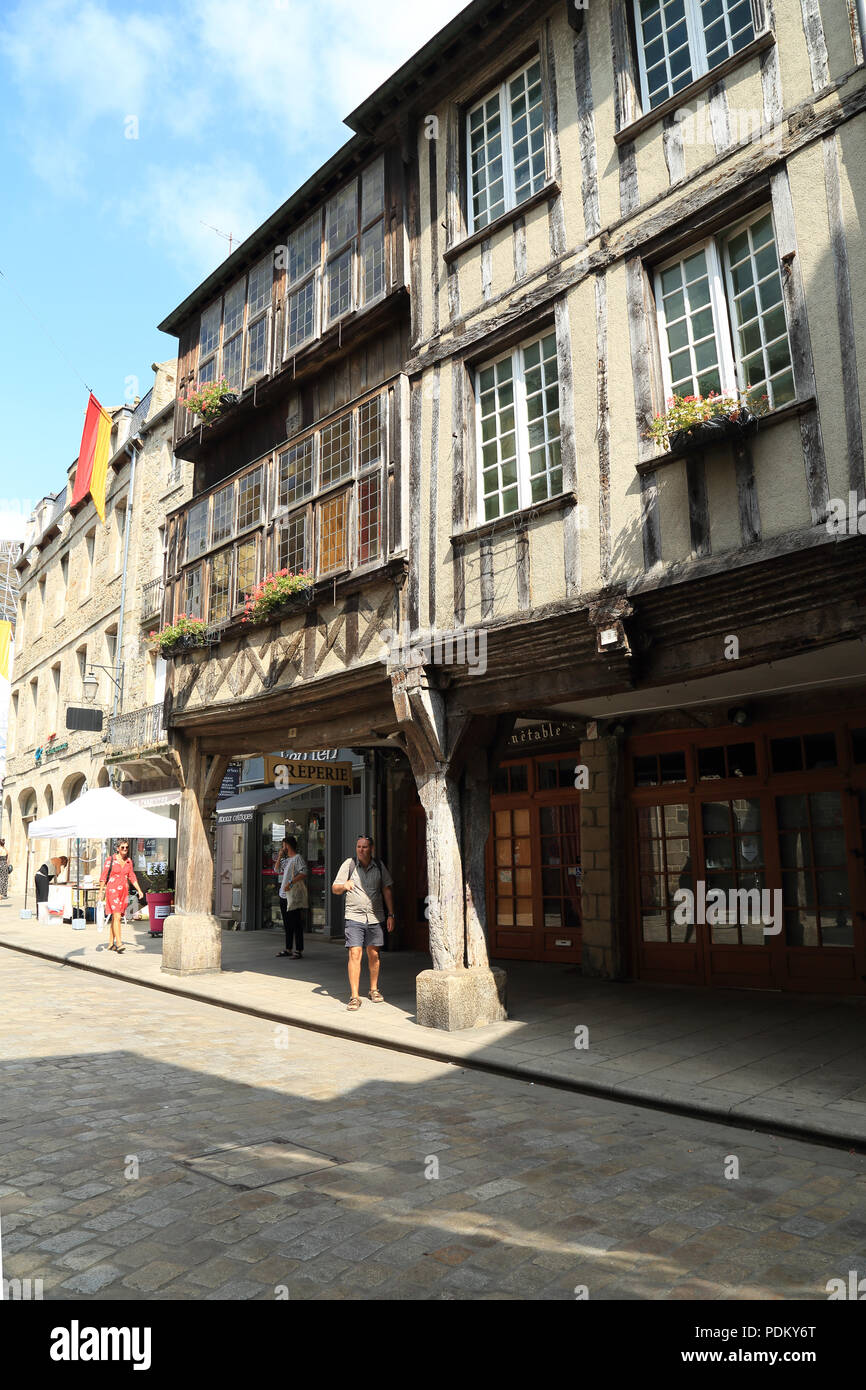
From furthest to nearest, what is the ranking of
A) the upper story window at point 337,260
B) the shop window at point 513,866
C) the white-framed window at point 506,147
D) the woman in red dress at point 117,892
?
the woman in red dress at point 117,892 → the shop window at point 513,866 → the upper story window at point 337,260 → the white-framed window at point 506,147

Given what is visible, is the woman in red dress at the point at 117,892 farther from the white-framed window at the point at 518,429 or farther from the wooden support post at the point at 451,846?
the white-framed window at the point at 518,429

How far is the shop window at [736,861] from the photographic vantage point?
9.51 m

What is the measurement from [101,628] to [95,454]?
4.69 metres

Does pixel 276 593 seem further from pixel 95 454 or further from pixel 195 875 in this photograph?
pixel 95 454

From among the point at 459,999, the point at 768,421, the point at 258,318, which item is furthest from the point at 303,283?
the point at 459,999

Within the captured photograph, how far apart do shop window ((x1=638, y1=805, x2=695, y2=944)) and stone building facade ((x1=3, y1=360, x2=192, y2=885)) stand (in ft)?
40.5

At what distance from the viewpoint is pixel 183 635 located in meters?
11.7

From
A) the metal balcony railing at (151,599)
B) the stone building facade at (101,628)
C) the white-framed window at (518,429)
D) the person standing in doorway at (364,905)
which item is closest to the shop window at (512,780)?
the person standing in doorway at (364,905)

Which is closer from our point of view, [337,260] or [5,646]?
[337,260]

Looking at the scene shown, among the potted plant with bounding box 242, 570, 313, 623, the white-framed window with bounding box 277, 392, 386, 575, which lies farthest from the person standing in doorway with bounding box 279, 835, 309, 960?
the white-framed window with bounding box 277, 392, 386, 575

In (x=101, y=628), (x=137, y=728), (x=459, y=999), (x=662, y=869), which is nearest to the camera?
(x=459, y=999)

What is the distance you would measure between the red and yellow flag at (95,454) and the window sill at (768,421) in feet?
60.0
